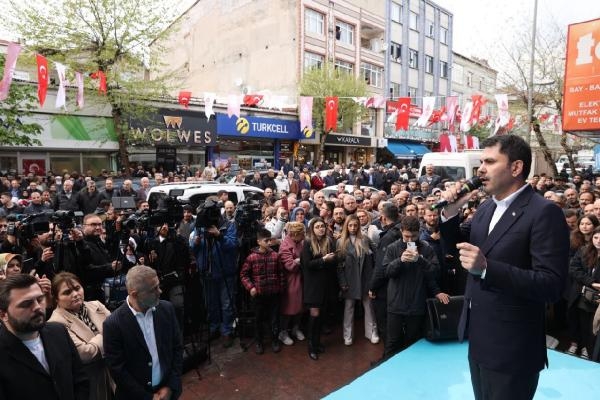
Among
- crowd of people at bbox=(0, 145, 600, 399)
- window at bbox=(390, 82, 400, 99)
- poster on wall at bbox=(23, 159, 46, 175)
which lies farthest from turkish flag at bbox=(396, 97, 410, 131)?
window at bbox=(390, 82, 400, 99)

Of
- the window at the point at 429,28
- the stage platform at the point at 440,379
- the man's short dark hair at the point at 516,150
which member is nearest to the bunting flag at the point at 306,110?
the stage platform at the point at 440,379

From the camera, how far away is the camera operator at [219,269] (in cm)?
539

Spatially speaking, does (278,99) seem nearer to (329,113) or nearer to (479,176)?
(329,113)

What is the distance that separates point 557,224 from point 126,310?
2.80 metres

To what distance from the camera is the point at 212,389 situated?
14.2 feet

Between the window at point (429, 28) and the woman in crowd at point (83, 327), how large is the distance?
37.5m

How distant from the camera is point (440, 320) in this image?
15.0 feet

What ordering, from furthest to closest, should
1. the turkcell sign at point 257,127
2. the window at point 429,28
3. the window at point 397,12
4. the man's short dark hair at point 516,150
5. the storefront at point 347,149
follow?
the window at point 429,28, the window at point 397,12, the storefront at point 347,149, the turkcell sign at point 257,127, the man's short dark hair at point 516,150

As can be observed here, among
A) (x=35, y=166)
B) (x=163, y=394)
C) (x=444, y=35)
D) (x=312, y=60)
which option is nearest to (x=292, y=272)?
(x=163, y=394)

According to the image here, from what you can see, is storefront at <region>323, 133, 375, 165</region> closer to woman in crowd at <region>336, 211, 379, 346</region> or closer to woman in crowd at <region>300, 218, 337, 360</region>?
woman in crowd at <region>336, 211, 379, 346</region>

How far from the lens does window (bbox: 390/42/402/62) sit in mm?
32194

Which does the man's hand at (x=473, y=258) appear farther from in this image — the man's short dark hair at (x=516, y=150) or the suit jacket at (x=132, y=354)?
the suit jacket at (x=132, y=354)

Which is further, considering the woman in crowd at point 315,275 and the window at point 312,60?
the window at point 312,60

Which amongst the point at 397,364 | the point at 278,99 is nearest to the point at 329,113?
the point at 278,99
